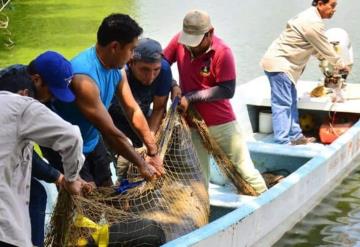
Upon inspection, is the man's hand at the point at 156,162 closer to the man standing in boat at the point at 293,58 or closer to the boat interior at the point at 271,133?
the boat interior at the point at 271,133

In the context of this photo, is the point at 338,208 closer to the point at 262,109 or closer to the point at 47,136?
the point at 262,109

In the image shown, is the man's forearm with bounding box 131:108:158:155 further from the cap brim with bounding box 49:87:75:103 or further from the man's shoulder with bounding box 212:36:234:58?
the cap brim with bounding box 49:87:75:103

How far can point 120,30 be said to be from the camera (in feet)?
13.9

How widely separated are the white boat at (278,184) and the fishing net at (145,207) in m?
0.23

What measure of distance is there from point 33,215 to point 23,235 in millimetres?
771

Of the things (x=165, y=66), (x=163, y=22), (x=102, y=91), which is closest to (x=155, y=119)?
(x=165, y=66)

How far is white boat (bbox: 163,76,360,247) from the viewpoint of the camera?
16.2 ft

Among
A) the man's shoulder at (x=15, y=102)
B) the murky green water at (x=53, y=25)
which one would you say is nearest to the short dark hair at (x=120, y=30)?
the man's shoulder at (x=15, y=102)

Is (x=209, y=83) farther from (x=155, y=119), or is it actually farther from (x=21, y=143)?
(x=21, y=143)

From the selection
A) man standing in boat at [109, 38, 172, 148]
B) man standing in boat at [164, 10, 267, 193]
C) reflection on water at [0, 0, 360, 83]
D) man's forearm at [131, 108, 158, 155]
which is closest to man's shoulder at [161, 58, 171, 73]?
man standing in boat at [109, 38, 172, 148]

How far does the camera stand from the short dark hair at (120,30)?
167 inches

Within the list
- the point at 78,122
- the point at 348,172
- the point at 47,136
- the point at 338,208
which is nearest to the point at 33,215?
the point at 78,122

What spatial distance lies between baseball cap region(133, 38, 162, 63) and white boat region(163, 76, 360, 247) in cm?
112

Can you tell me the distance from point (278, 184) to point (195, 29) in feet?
4.60
